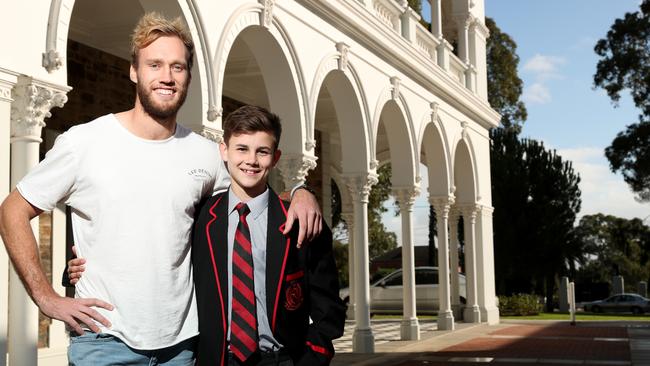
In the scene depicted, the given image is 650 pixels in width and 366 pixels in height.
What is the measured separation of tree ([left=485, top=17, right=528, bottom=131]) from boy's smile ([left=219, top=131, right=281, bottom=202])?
39.4 meters

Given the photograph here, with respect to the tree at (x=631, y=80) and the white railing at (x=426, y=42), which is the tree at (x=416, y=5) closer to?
the tree at (x=631, y=80)

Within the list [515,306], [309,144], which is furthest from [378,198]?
[309,144]

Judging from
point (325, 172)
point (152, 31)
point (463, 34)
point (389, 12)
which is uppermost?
point (463, 34)

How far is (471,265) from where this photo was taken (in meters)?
22.1

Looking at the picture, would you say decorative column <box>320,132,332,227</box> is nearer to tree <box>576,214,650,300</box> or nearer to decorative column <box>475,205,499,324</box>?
decorative column <box>475,205,499,324</box>

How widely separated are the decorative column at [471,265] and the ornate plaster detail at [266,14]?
471 inches

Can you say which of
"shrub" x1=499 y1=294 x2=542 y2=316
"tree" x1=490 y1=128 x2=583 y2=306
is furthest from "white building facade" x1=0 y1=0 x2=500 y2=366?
"tree" x1=490 y1=128 x2=583 y2=306

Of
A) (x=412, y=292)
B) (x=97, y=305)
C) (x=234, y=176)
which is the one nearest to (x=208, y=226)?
(x=234, y=176)

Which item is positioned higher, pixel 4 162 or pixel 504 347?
pixel 4 162

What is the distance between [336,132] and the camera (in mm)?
21906

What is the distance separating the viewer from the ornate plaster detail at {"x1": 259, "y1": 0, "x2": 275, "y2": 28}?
436 inches

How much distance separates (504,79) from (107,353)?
4054 cm

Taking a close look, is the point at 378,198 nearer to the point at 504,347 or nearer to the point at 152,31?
the point at 504,347

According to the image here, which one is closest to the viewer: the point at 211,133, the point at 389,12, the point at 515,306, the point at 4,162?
the point at 4,162
